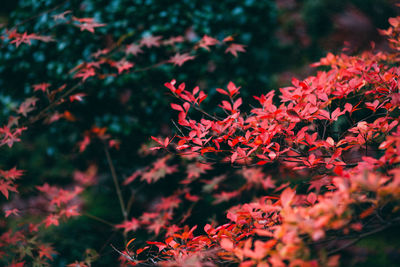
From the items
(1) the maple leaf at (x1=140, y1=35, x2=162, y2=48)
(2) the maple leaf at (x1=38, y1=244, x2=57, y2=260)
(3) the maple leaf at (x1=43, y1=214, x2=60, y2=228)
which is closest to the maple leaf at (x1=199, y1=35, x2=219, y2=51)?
(1) the maple leaf at (x1=140, y1=35, x2=162, y2=48)

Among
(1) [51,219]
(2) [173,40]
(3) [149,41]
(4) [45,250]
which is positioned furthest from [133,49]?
(4) [45,250]

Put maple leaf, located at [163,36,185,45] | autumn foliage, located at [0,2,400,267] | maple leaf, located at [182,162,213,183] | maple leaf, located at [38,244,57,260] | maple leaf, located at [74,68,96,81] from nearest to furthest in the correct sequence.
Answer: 1. autumn foliage, located at [0,2,400,267]
2. maple leaf, located at [38,244,57,260]
3. maple leaf, located at [74,68,96,81]
4. maple leaf, located at [182,162,213,183]
5. maple leaf, located at [163,36,185,45]

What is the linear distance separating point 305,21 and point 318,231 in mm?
5537

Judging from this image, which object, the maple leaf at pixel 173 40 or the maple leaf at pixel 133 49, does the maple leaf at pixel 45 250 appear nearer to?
the maple leaf at pixel 133 49

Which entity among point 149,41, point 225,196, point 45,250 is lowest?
point 225,196

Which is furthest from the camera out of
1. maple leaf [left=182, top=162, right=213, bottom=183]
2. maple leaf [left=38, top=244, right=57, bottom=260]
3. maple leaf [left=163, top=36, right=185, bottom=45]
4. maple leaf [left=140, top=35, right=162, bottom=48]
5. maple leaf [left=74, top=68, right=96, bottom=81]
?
maple leaf [left=163, top=36, right=185, bottom=45]

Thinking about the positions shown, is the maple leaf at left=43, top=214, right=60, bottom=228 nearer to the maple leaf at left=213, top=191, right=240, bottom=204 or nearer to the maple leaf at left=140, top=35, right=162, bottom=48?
the maple leaf at left=213, top=191, right=240, bottom=204

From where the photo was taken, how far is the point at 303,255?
852 mm

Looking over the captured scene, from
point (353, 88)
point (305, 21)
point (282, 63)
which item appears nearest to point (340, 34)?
point (305, 21)

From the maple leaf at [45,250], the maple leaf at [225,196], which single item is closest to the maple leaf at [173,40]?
the maple leaf at [225,196]

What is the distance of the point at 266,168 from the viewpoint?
240cm

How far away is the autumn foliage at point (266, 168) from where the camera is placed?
93 cm

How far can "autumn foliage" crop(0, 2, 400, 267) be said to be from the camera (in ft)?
3.05

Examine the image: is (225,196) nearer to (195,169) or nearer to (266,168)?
(195,169)
